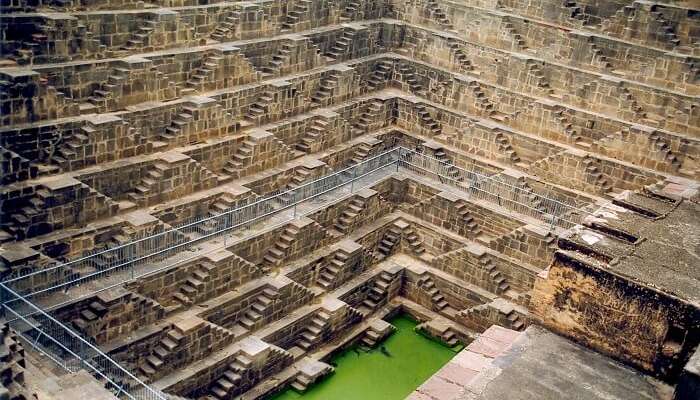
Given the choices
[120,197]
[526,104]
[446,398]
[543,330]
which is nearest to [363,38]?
[526,104]

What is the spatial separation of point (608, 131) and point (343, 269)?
Result: 8.50 metres

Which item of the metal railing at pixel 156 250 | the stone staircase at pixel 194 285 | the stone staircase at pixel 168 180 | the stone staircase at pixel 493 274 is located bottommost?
the stone staircase at pixel 493 274

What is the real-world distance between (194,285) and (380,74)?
11.3 metres

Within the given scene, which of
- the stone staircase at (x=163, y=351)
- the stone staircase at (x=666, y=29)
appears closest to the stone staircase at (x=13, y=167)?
the stone staircase at (x=163, y=351)

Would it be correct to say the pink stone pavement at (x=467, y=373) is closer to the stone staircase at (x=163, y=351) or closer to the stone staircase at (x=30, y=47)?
the stone staircase at (x=163, y=351)

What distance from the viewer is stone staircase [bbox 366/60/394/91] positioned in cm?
2525

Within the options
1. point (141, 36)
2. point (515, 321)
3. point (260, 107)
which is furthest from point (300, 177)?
point (515, 321)

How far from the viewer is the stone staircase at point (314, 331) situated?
18.6 metres

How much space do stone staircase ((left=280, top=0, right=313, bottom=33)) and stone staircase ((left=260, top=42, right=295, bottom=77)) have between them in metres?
0.70

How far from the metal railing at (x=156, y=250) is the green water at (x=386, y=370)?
396cm

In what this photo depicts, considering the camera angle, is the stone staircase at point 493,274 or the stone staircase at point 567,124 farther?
the stone staircase at point 567,124

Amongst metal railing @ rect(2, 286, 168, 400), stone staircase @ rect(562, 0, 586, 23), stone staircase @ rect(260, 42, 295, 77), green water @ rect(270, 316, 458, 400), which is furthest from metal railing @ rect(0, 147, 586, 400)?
stone staircase @ rect(562, 0, 586, 23)

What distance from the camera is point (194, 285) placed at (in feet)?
55.8

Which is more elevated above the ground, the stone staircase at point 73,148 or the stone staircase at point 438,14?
the stone staircase at point 438,14
